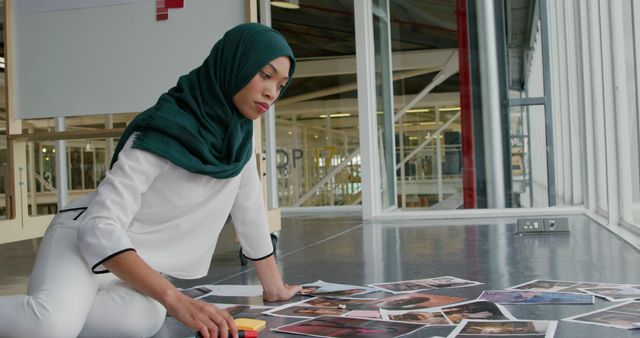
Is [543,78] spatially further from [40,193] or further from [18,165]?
[40,193]

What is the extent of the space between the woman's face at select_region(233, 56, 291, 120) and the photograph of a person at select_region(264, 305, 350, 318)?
19.8 inches

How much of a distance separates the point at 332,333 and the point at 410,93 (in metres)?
4.01

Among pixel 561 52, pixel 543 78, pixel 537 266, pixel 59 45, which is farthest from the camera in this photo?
pixel 561 52

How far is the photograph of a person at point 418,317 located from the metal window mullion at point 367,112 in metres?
3.58

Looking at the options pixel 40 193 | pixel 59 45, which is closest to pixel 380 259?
pixel 59 45

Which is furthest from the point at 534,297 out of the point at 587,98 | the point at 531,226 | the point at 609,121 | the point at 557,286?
the point at 587,98

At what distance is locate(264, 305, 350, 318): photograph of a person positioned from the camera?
1.71m

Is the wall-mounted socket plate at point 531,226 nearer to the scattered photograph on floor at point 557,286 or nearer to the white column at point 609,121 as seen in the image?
the white column at point 609,121

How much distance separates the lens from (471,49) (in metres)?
5.34

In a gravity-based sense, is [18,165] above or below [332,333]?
above

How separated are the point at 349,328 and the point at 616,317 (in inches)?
23.9

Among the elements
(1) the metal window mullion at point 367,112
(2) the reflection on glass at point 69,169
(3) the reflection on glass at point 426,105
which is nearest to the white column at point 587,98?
(3) the reflection on glass at point 426,105

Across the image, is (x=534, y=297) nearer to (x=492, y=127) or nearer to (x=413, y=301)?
(x=413, y=301)

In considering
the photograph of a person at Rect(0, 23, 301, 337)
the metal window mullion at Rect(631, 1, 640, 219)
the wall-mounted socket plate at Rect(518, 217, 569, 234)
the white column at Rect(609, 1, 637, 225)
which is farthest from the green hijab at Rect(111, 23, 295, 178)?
the white column at Rect(609, 1, 637, 225)
